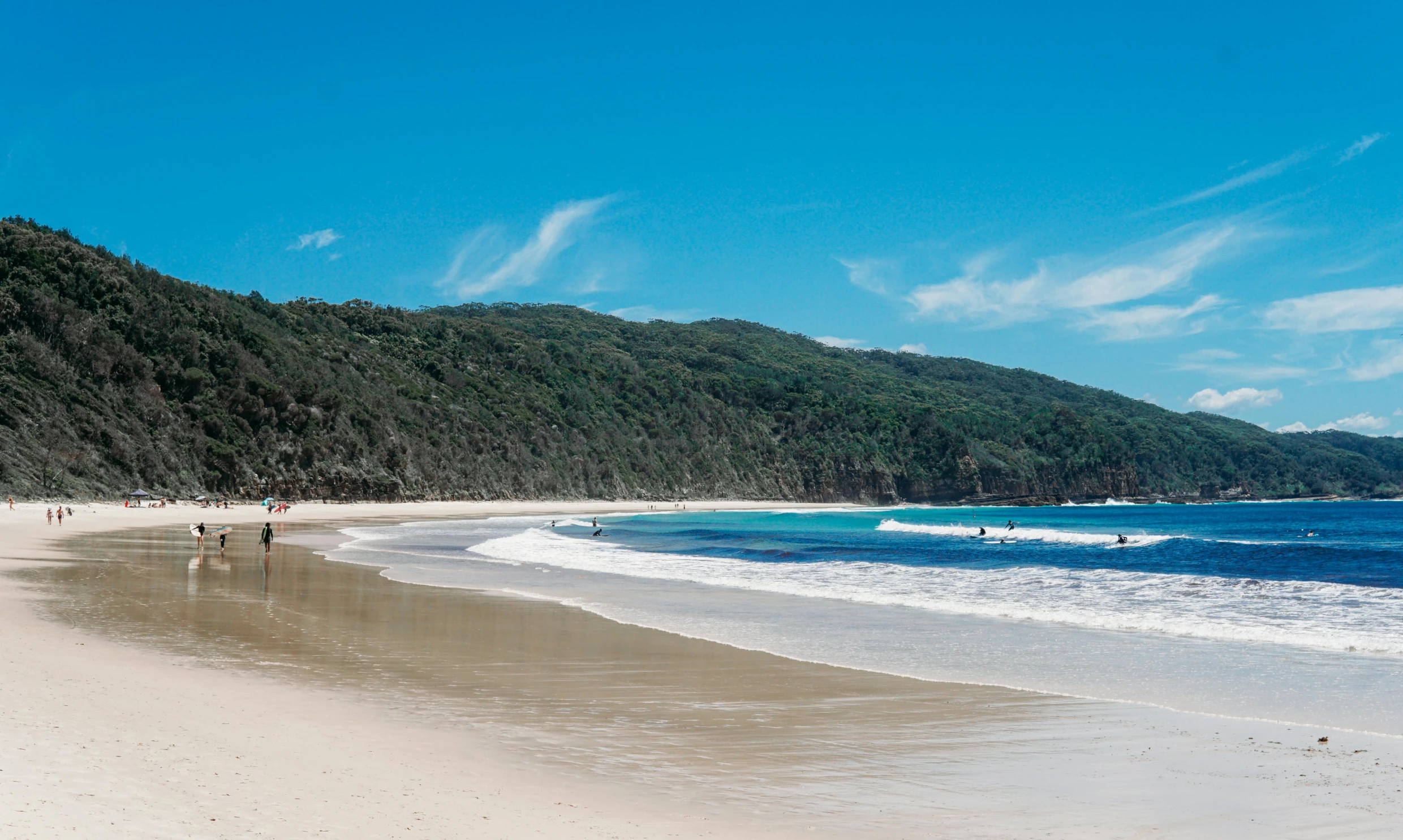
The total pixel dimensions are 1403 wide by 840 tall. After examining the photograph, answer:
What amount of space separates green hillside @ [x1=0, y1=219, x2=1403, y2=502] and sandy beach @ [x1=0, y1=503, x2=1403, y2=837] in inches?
1887

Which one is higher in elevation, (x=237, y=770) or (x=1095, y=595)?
(x=237, y=770)

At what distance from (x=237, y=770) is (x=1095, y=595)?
17.3 meters

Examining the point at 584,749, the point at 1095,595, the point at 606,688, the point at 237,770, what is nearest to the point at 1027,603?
the point at 1095,595

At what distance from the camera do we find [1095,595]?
19375mm

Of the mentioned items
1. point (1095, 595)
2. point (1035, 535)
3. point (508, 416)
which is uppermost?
point (508, 416)

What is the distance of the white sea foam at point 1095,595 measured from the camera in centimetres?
1436

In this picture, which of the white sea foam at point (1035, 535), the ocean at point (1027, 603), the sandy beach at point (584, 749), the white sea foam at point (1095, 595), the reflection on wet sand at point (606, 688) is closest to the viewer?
the sandy beach at point (584, 749)

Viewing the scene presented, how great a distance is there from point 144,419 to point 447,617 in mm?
60393

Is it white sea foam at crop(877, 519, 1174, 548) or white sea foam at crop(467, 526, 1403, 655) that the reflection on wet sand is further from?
white sea foam at crop(877, 519, 1174, 548)

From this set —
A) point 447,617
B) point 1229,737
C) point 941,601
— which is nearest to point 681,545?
point 941,601

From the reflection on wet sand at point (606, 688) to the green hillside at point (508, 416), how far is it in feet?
141

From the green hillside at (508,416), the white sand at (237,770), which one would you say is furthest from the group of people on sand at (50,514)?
the white sand at (237,770)

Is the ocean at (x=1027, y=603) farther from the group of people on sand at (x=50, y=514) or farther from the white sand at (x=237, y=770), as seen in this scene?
the group of people on sand at (x=50, y=514)

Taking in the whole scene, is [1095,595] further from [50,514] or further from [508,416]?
[508,416]
